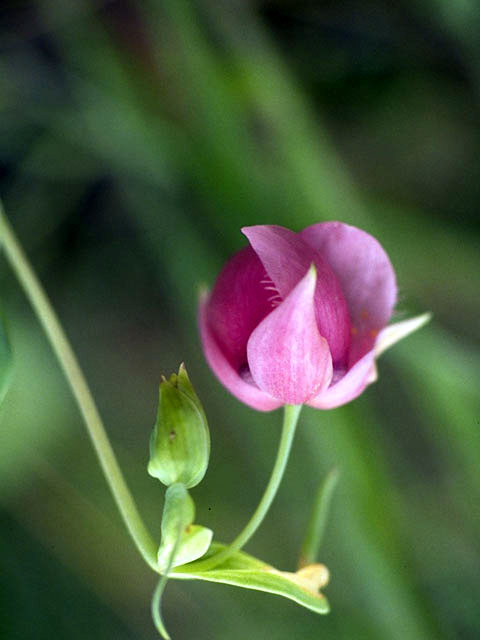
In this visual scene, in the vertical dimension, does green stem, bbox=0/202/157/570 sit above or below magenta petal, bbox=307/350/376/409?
below

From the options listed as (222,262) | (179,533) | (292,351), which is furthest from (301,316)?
(222,262)

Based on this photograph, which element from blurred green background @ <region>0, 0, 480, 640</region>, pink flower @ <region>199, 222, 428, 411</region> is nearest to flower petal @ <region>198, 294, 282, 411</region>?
pink flower @ <region>199, 222, 428, 411</region>

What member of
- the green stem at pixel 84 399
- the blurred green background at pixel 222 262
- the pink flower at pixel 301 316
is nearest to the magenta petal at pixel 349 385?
the pink flower at pixel 301 316

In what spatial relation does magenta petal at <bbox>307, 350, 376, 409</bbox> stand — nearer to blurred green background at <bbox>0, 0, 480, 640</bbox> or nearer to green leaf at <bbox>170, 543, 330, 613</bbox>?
green leaf at <bbox>170, 543, 330, 613</bbox>

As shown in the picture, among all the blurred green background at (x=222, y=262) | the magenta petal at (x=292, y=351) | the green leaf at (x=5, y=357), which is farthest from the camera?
the blurred green background at (x=222, y=262)

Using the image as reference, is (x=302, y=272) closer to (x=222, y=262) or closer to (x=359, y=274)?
(x=359, y=274)

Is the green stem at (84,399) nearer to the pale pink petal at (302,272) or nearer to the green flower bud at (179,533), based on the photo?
the green flower bud at (179,533)

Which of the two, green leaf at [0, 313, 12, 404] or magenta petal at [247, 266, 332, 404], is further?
green leaf at [0, 313, 12, 404]

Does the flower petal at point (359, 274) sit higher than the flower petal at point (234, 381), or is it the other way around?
the flower petal at point (359, 274)
